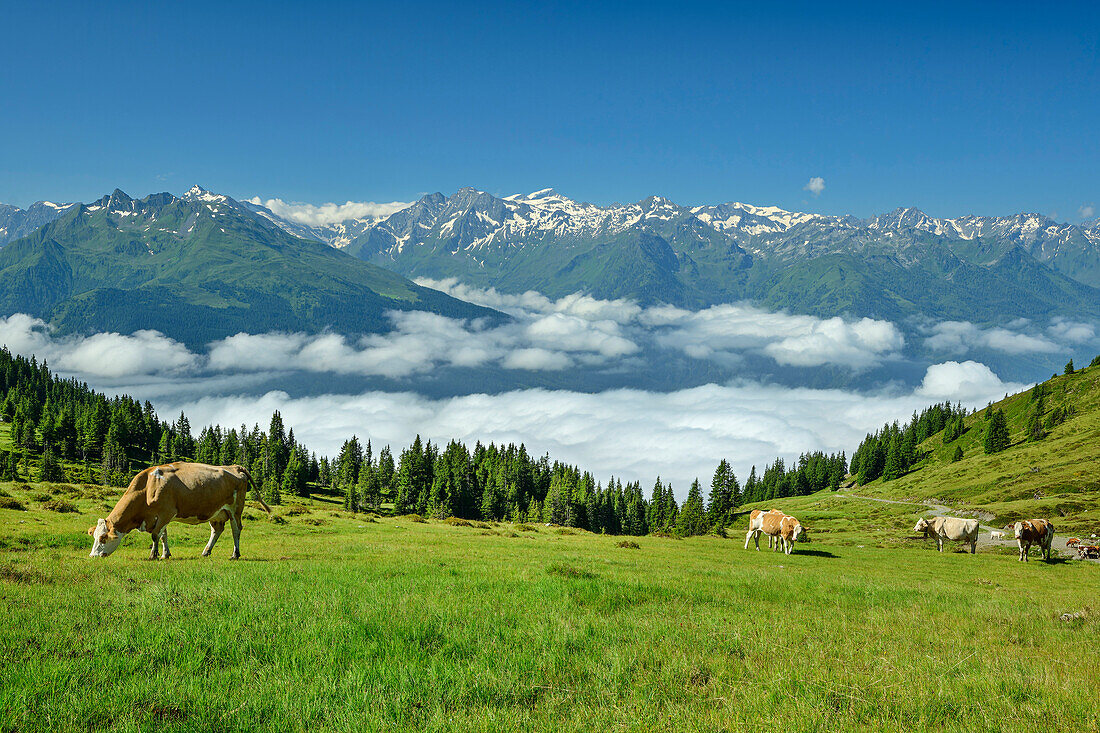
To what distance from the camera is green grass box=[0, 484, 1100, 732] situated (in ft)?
21.5

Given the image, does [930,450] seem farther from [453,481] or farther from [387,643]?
[387,643]

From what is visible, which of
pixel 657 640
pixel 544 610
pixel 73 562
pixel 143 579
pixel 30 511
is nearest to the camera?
pixel 657 640

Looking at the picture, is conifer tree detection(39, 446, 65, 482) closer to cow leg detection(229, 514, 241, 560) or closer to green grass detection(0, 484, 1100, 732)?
cow leg detection(229, 514, 241, 560)

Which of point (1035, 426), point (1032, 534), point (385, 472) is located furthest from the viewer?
point (1035, 426)

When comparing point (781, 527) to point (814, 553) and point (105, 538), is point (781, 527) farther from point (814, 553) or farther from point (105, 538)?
point (105, 538)

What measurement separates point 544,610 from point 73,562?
13859 mm

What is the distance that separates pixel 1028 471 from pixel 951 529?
107232mm

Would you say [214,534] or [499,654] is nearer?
[499,654]

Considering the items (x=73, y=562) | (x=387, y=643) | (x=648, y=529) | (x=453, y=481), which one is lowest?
(x=648, y=529)

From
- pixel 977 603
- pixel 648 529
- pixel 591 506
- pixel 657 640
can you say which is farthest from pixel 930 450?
pixel 657 640

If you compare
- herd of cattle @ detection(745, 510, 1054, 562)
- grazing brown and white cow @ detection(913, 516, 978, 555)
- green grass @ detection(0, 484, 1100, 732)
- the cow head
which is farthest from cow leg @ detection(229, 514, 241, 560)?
grazing brown and white cow @ detection(913, 516, 978, 555)

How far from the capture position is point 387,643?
888 cm

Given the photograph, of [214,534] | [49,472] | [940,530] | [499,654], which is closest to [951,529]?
[940,530]

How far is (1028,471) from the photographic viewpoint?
120750 millimetres
